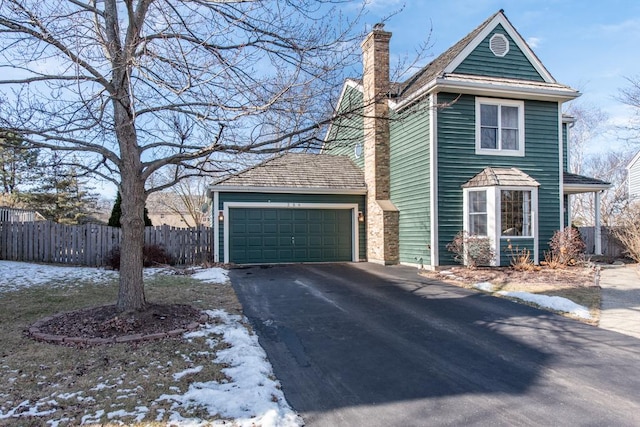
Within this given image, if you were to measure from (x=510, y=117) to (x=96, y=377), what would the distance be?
41.7 ft

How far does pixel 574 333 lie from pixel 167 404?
535 cm

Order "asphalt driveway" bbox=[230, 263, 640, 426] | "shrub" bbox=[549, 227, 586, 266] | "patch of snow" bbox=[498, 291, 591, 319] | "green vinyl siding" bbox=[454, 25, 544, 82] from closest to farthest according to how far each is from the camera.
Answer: "asphalt driveway" bbox=[230, 263, 640, 426]
"patch of snow" bbox=[498, 291, 591, 319]
"shrub" bbox=[549, 227, 586, 266]
"green vinyl siding" bbox=[454, 25, 544, 82]

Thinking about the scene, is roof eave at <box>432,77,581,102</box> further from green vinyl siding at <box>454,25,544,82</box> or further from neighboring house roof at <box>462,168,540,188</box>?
neighboring house roof at <box>462,168,540,188</box>

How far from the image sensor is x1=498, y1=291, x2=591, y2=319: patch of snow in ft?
22.0

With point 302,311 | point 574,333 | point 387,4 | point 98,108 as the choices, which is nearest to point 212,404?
point 302,311

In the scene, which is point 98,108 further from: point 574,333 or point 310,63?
point 574,333

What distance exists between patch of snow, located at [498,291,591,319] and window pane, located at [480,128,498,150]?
18.9ft

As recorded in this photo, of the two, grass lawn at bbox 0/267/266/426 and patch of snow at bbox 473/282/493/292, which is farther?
patch of snow at bbox 473/282/493/292

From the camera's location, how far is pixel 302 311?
6848 millimetres

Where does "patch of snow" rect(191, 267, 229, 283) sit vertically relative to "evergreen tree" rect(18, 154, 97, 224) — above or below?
below

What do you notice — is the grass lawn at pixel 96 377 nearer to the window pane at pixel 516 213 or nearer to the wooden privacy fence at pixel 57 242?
the wooden privacy fence at pixel 57 242

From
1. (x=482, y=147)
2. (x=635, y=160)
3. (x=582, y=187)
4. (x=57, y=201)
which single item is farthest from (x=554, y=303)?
(x=57, y=201)

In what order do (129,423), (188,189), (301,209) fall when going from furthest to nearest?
1. (188,189)
2. (301,209)
3. (129,423)

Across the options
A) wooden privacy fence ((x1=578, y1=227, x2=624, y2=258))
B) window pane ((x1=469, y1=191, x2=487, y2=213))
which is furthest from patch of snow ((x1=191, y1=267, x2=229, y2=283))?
wooden privacy fence ((x1=578, y1=227, x2=624, y2=258))
